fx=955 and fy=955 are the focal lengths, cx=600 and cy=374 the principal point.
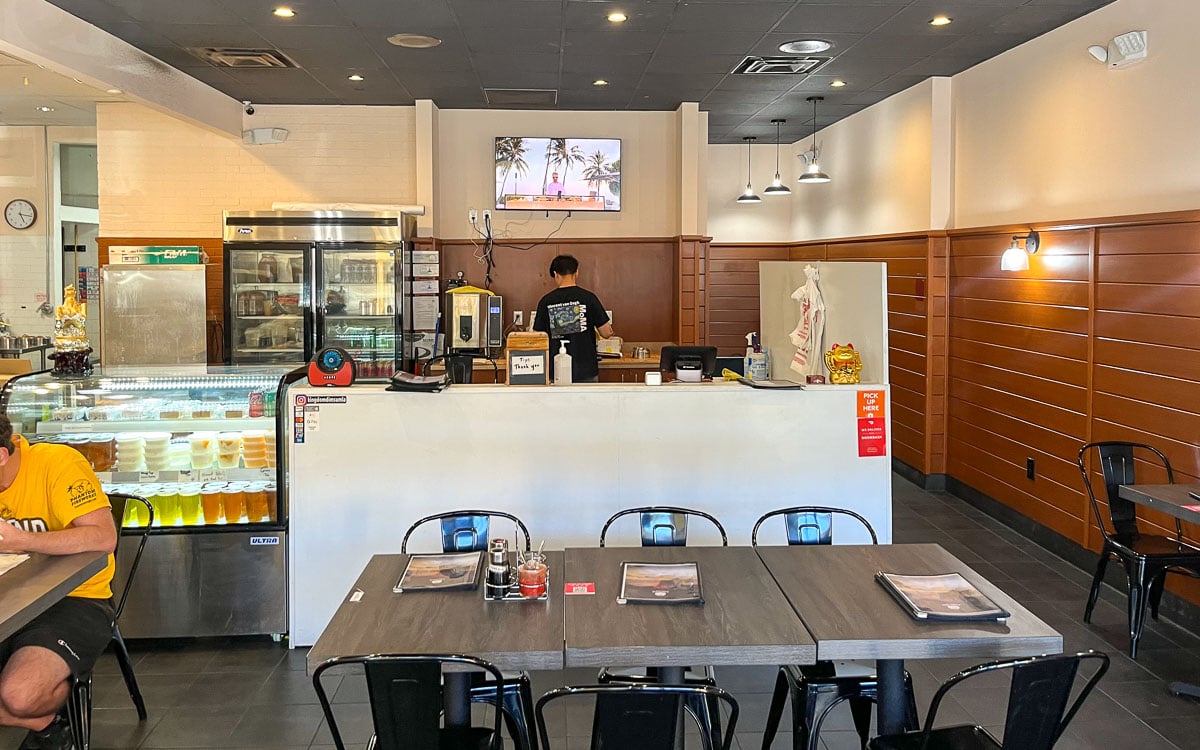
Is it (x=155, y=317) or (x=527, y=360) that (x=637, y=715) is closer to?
(x=527, y=360)

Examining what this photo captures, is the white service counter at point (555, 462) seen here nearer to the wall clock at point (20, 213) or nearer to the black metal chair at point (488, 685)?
the black metal chair at point (488, 685)

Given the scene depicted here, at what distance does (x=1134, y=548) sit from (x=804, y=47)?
3.67 m

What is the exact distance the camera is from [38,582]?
275cm

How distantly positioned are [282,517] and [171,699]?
885mm

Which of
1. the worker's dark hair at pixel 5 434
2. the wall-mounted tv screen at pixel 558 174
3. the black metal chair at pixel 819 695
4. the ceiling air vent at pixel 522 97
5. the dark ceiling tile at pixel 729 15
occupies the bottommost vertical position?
the black metal chair at pixel 819 695

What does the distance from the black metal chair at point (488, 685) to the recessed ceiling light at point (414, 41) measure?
3.56 metres

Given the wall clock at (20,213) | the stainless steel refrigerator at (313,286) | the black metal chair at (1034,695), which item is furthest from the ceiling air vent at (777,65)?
the wall clock at (20,213)

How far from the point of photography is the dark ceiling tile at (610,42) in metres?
5.91

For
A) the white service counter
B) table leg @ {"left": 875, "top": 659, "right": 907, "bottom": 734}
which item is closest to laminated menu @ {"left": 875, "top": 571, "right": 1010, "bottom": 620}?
table leg @ {"left": 875, "top": 659, "right": 907, "bottom": 734}

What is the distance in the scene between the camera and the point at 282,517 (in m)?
4.35

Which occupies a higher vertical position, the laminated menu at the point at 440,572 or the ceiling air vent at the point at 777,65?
the ceiling air vent at the point at 777,65

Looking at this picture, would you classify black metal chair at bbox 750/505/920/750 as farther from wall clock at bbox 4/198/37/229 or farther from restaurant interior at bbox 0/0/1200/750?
wall clock at bbox 4/198/37/229

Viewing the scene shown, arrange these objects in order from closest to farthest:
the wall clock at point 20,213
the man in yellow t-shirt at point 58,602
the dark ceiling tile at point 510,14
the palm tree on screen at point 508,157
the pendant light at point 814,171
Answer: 1. the man in yellow t-shirt at point 58,602
2. the dark ceiling tile at point 510,14
3. the pendant light at point 814,171
4. the palm tree on screen at point 508,157
5. the wall clock at point 20,213

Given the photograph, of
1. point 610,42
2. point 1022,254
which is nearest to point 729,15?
point 610,42
